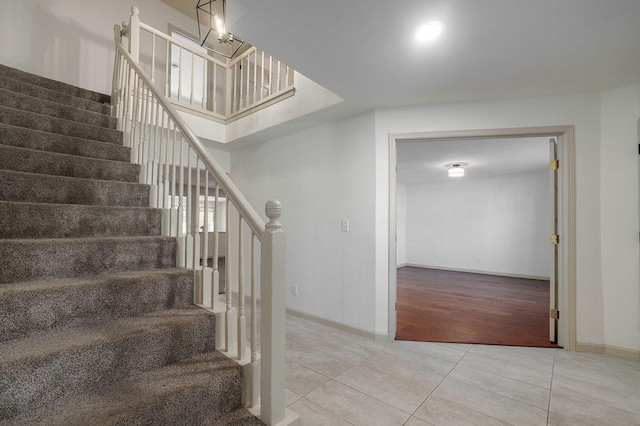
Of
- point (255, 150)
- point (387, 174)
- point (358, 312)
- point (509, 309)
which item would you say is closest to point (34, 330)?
point (358, 312)

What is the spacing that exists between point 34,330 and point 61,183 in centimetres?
100

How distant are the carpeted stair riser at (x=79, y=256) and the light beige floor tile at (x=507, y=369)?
2487 millimetres

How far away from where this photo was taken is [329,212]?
3367mm

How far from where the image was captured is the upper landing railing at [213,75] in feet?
11.0

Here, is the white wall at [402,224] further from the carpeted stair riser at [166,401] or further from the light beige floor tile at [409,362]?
the carpeted stair riser at [166,401]

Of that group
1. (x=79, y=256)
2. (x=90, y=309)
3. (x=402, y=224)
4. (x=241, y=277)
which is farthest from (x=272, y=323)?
(x=402, y=224)

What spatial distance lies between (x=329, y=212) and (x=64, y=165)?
2366 millimetres

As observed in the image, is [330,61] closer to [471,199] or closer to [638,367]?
[638,367]

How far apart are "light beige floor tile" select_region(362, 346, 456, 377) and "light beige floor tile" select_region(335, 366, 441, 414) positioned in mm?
88

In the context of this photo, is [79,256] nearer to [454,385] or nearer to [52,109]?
[52,109]

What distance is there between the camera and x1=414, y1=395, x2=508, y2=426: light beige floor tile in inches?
65.7

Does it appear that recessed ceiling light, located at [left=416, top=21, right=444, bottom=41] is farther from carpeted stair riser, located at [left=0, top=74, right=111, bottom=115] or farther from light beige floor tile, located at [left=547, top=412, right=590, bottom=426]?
carpeted stair riser, located at [left=0, top=74, right=111, bottom=115]

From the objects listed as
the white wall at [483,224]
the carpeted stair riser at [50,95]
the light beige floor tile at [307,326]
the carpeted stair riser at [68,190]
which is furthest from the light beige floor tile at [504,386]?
the white wall at [483,224]

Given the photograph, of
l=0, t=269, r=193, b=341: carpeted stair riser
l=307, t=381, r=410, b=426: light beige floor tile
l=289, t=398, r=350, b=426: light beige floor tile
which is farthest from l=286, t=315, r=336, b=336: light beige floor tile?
l=0, t=269, r=193, b=341: carpeted stair riser
